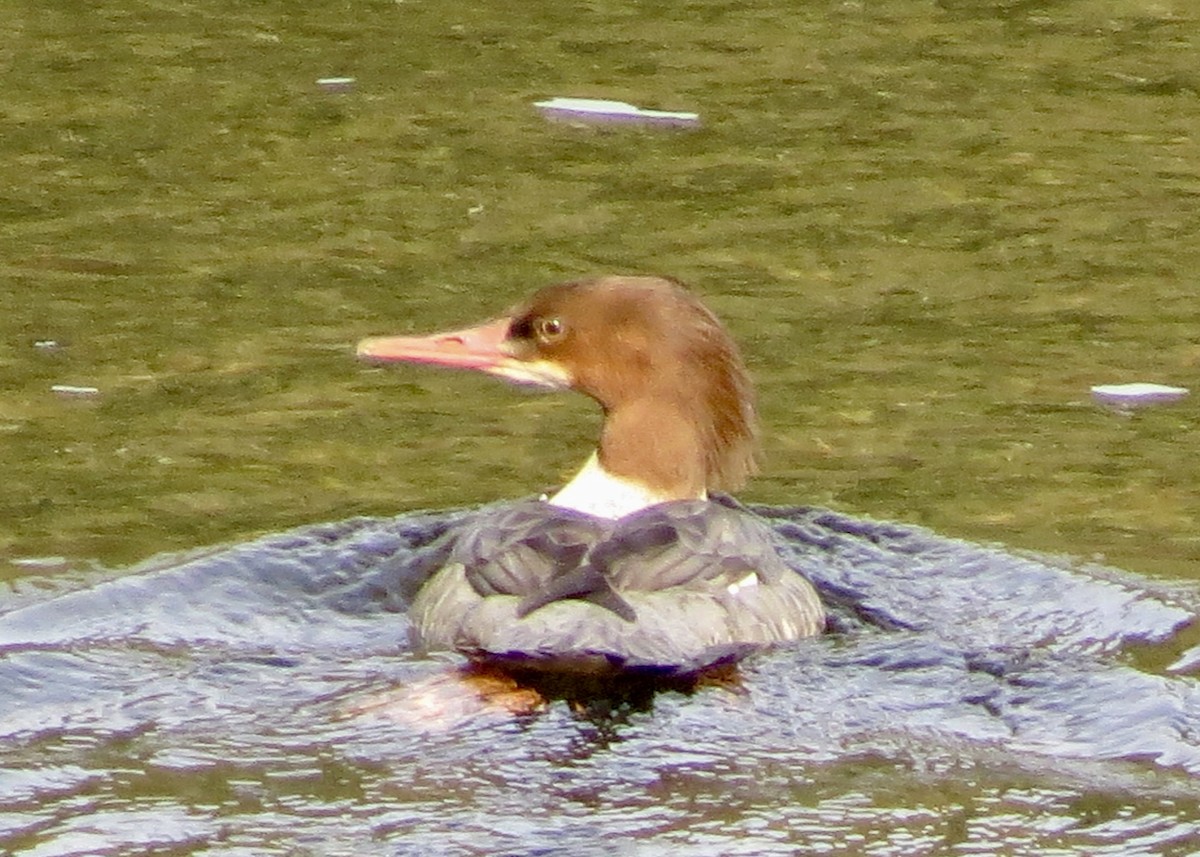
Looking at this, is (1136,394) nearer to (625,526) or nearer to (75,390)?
(625,526)

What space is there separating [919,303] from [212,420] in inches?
116

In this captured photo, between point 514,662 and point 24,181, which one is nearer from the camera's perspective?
point 514,662

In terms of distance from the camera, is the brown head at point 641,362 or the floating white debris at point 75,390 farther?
the floating white debris at point 75,390

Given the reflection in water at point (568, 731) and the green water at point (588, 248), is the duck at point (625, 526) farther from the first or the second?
the green water at point (588, 248)

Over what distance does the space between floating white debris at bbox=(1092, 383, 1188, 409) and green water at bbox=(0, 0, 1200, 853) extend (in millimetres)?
80

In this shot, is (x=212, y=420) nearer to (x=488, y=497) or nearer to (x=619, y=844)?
(x=488, y=497)

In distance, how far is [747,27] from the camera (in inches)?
526

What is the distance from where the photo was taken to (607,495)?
755 cm

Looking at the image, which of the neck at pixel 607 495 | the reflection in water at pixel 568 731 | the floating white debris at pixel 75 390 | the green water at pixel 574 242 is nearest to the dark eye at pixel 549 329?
the neck at pixel 607 495

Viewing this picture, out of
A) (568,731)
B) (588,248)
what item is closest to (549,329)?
(568,731)

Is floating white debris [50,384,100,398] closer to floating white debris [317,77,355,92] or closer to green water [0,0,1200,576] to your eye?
green water [0,0,1200,576]

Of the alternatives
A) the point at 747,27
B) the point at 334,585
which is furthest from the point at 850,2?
the point at 334,585

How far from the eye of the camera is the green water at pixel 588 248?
8523 mm

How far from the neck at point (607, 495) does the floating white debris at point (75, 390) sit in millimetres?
2313
